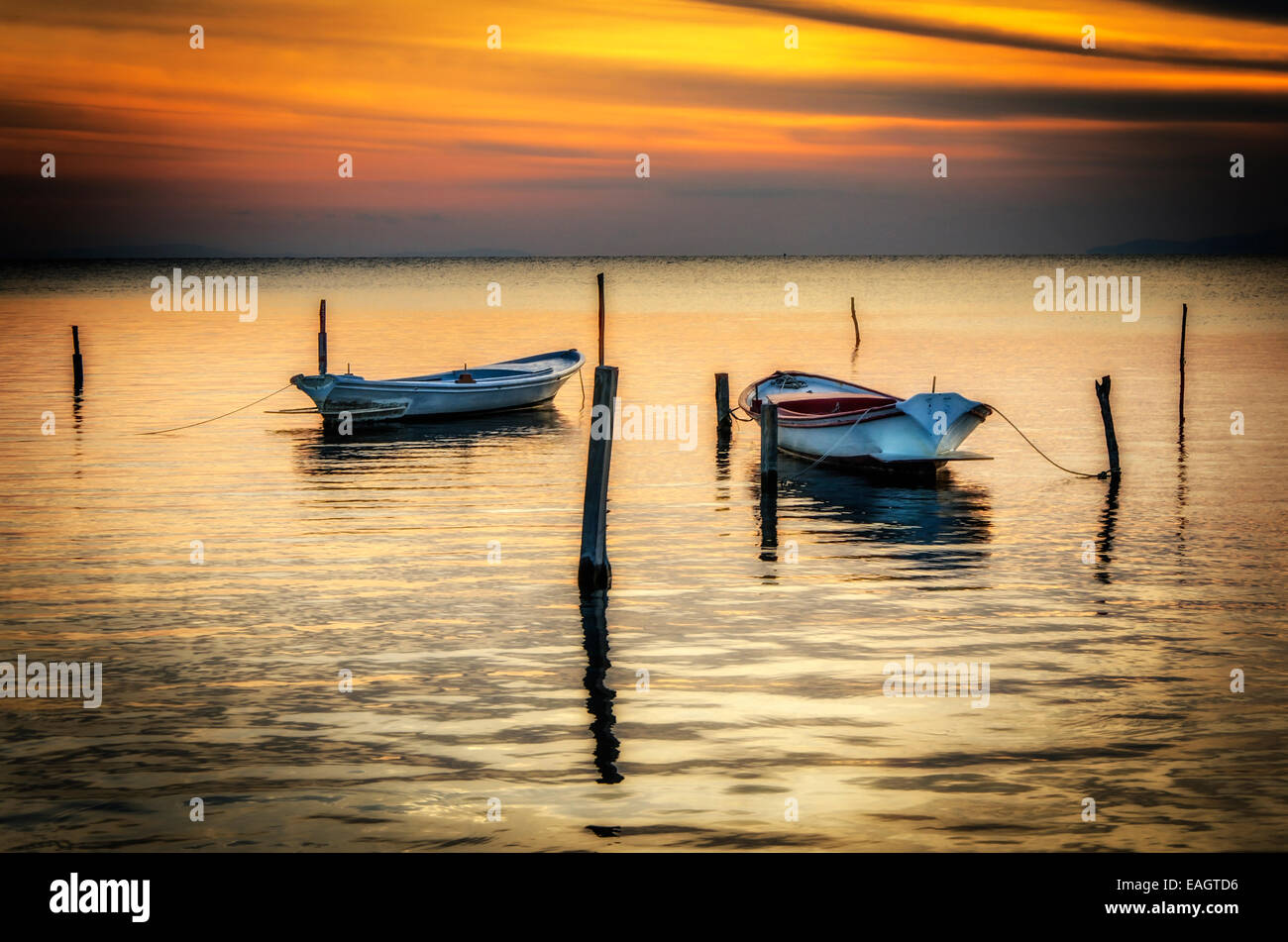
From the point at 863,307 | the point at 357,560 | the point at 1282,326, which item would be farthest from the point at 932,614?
the point at 863,307

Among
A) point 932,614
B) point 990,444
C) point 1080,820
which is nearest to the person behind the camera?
point 1080,820

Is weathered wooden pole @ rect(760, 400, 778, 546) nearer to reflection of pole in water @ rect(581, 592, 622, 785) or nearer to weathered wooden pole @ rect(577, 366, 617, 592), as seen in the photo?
weathered wooden pole @ rect(577, 366, 617, 592)

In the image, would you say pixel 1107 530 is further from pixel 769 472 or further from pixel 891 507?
pixel 769 472

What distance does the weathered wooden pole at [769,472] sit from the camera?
64.4 ft

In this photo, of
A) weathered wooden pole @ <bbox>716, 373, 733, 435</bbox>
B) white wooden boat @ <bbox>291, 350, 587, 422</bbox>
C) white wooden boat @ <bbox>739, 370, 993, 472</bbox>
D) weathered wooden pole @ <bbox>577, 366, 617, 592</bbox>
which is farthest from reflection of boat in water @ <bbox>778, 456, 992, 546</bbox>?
white wooden boat @ <bbox>291, 350, 587, 422</bbox>

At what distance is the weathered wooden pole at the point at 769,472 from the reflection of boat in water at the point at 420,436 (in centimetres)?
1013

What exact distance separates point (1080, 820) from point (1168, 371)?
1749 inches

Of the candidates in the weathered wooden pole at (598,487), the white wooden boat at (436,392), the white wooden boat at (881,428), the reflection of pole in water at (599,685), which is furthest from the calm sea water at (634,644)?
the white wooden boat at (436,392)

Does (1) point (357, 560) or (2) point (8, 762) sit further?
(1) point (357, 560)

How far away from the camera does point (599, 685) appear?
11727 millimetres

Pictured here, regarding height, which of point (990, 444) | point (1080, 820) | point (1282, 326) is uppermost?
point (1282, 326)
